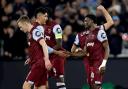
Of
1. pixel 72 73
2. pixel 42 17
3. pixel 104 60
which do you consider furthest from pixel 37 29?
pixel 72 73

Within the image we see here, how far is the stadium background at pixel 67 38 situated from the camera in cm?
1759

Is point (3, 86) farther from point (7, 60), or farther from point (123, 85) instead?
point (123, 85)

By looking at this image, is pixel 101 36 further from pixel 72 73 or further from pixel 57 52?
pixel 72 73

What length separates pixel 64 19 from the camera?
1917cm

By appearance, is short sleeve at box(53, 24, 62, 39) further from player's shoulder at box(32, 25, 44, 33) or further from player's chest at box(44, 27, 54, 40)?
player's shoulder at box(32, 25, 44, 33)

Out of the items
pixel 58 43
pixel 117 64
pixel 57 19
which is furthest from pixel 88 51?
pixel 57 19

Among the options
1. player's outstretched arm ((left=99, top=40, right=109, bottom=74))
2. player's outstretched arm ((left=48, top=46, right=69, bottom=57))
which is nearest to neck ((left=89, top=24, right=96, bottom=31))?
player's outstretched arm ((left=99, top=40, right=109, bottom=74))

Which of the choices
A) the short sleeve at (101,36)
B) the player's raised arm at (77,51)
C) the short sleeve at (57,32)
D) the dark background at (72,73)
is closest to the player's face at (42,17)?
the short sleeve at (57,32)

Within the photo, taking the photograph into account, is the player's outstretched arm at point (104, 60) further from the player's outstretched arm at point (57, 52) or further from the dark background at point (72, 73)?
the dark background at point (72, 73)

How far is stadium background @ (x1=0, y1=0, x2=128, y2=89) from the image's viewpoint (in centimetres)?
1759

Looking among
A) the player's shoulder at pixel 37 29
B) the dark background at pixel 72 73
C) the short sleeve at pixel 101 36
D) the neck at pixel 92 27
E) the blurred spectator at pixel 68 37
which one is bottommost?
the dark background at pixel 72 73

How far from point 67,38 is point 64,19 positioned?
108 cm

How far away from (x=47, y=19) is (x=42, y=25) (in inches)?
7.8

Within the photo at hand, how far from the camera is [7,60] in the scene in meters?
17.6
